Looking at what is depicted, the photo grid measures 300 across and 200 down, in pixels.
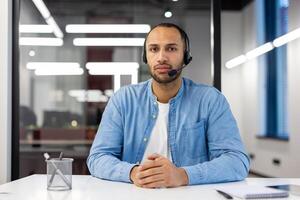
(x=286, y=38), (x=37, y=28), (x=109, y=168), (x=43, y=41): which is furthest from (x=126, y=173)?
(x=286, y=38)

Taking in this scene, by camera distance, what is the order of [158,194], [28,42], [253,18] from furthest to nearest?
[253,18] → [28,42] → [158,194]

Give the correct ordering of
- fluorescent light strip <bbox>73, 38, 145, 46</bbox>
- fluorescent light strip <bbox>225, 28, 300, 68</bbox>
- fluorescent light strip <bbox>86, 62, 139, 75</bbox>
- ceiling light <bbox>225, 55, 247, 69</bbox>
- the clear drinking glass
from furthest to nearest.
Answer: ceiling light <bbox>225, 55, 247, 69</bbox>
fluorescent light strip <bbox>225, 28, 300, 68</bbox>
fluorescent light strip <bbox>73, 38, 145, 46</bbox>
fluorescent light strip <bbox>86, 62, 139, 75</bbox>
the clear drinking glass

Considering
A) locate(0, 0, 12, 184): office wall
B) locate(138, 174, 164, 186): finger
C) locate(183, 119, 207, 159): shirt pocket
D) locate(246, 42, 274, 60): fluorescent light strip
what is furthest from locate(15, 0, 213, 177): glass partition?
locate(246, 42, 274, 60): fluorescent light strip

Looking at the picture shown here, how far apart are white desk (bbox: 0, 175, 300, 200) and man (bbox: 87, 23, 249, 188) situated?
0.74 feet

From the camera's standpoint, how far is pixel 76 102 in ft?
14.3

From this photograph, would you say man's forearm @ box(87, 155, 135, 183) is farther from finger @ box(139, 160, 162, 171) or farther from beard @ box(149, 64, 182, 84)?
beard @ box(149, 64, 182, 84)

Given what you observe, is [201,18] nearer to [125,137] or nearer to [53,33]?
[53,33]

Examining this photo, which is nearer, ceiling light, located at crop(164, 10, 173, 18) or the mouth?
the mouth

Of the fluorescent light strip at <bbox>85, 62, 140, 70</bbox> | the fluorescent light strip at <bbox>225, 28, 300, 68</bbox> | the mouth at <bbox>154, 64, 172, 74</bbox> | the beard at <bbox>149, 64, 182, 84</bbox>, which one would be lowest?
the beard at <bbox>149, 64, 182, 84</bbox>

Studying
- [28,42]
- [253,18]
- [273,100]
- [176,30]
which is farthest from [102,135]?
[253,18]

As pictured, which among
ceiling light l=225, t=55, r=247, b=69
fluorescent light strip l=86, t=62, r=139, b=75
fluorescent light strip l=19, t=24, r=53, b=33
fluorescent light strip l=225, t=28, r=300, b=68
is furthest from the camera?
ceiling light l=225, t=55, r=247, b=69

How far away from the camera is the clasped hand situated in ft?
4.47

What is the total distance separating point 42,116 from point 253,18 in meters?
4.26

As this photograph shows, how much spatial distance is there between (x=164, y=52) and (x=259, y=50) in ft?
16.7
